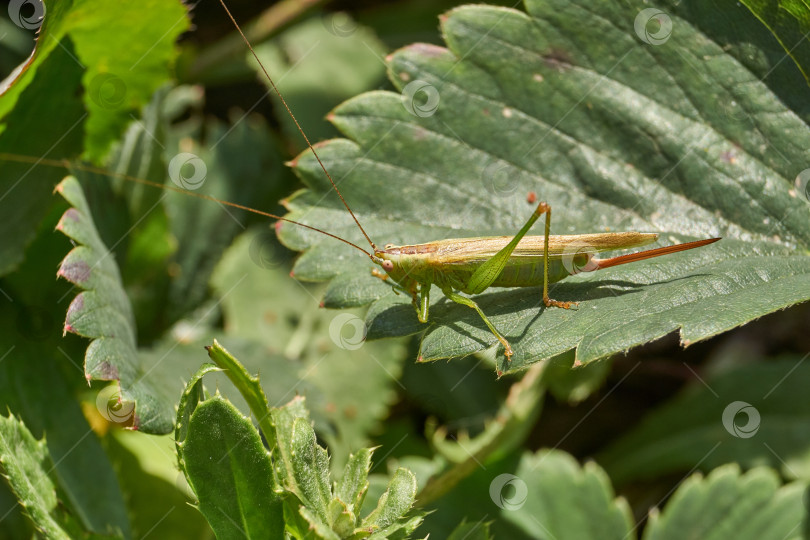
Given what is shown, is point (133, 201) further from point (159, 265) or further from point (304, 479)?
point (304, 479)

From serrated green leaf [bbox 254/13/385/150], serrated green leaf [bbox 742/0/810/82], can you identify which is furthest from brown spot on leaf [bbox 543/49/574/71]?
serrated green leaf [bbox 254/13/385/150]

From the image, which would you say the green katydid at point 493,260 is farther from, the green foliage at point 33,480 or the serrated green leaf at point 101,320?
the green foliage at point 33,480

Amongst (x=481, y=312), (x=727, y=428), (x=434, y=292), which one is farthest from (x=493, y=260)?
(x=727, y=428)

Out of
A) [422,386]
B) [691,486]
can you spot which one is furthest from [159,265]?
[691,486]

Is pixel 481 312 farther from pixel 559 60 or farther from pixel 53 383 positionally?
pixel 53 383

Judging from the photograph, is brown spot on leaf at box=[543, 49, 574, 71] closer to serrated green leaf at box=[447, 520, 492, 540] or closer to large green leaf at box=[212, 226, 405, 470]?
large green leaf at box=[212, 226, 405, 470]

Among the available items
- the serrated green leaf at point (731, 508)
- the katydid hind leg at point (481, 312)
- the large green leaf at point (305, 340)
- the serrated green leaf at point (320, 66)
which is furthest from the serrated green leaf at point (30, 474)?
the serrated green leaf at point (320, 66)
